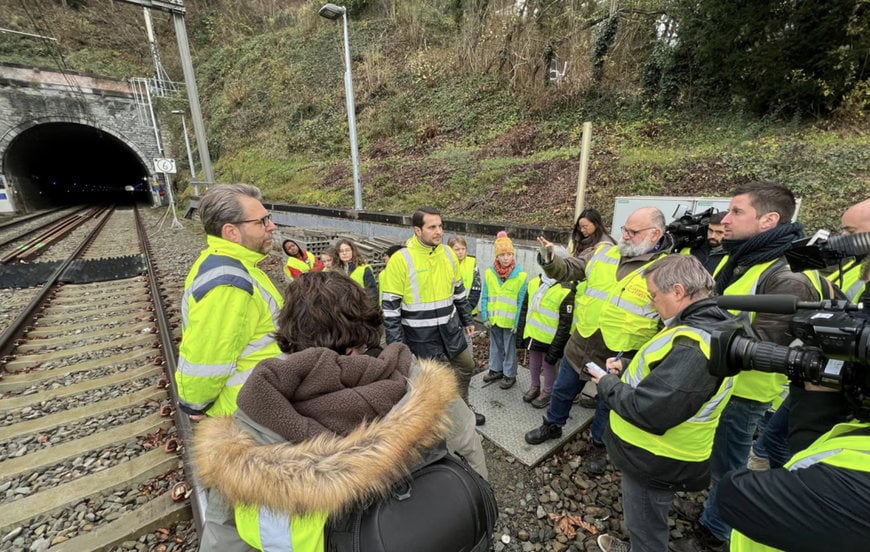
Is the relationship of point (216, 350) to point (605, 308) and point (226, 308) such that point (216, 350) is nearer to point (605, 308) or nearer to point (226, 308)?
point (226, 308)

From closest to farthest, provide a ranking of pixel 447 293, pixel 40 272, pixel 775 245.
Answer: pixel 775 245 → pixel 447 293 → pixel 40 272

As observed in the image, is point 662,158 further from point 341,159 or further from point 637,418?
point 341,159

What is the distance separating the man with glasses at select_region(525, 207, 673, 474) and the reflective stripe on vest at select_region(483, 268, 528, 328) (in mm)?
780

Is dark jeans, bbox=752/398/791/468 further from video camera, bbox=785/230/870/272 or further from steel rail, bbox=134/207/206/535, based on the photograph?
steel rail, bbox=134/207/206/535

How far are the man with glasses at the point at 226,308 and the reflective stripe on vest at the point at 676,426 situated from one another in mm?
2062

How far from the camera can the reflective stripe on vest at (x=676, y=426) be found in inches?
69.6

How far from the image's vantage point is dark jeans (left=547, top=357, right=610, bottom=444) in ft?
10.2

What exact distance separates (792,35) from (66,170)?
5637 cm

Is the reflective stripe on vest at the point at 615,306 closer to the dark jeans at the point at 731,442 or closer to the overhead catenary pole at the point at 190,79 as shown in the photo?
the dark jeans at the point at 731,442

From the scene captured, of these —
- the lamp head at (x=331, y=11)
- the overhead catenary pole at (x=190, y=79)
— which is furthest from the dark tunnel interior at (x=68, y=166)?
the lamp head at (x=331, y=11)

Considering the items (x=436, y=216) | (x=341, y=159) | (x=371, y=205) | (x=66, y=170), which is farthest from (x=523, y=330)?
(x=66, y=170)

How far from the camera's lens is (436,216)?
3.07 meters

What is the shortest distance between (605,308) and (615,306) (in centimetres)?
10

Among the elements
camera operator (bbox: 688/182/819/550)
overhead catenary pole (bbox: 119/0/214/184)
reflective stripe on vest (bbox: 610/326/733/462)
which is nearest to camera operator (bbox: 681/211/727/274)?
camera operator (bbox: 688/182/819/550)
